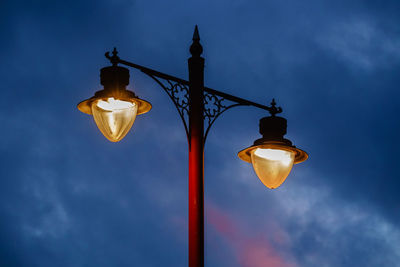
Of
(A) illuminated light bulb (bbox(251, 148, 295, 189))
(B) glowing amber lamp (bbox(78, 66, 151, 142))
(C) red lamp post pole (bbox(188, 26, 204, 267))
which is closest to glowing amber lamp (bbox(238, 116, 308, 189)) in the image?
(A) illuminated light bulb (bbox(251, 148, 295, 189))

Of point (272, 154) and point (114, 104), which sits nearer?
point (114, 104)

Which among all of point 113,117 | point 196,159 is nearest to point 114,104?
point 113,117

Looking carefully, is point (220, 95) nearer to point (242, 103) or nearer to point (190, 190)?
point (242, 103)

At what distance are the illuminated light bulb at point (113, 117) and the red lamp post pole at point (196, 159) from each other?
65cm

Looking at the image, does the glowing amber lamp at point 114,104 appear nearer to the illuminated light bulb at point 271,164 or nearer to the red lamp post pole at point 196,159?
the red lamp post pole at point 196,159

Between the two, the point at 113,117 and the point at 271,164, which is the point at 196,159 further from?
the point at 271,164

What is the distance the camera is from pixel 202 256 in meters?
6.00

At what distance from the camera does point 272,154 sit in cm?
730

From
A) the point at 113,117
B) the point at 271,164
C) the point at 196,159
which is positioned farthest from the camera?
the point at 271,164

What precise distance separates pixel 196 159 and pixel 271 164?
1.27 m

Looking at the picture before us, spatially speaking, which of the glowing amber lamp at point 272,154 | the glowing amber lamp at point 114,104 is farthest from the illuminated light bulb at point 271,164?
the glowing amber lamp at point 114,104

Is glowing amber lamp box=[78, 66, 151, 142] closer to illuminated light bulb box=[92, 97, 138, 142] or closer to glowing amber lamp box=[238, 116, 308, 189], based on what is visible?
illuminated light bulb box=[92, 97, 138, 142]

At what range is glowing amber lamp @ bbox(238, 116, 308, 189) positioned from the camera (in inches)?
282

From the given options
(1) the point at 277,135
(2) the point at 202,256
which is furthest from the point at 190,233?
(1) the point at 277,135
